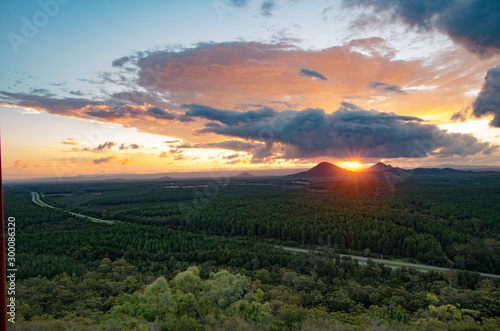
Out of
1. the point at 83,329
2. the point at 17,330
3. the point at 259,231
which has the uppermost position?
the point at 17,330

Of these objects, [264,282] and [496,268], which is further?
[496,268]

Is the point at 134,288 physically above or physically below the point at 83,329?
below

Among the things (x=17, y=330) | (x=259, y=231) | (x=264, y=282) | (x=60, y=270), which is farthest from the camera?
(x=259, y=231)

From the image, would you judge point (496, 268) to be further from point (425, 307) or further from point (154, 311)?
point (154, 311)

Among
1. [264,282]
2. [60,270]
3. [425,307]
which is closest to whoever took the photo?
[425,307]

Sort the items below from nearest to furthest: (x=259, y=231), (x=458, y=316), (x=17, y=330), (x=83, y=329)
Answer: (x=17, y=330) → (x=83, y=329) → (x=458, y=316) → (x=259, y=231)

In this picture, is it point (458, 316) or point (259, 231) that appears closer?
point (458, 316)

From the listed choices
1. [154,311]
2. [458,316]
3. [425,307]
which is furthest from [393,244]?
[154,311]

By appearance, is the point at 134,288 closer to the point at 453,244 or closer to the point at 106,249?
the point at 106,249

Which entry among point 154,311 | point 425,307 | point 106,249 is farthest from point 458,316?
point 106,249
